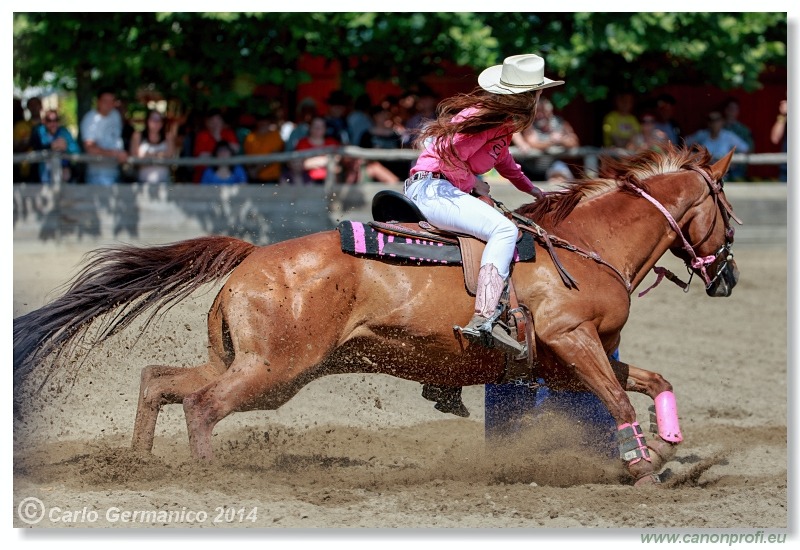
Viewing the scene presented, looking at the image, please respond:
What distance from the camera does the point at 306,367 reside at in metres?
5.44

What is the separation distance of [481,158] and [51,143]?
27.6 feet

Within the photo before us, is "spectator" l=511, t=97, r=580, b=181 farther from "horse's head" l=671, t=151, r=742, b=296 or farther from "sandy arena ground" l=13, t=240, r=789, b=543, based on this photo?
"horse's head" l=671, t=151, r=742, b=296

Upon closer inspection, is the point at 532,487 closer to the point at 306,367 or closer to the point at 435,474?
the point at 435,474

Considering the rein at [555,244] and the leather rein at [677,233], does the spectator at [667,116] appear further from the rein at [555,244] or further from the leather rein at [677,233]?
the rein at [555,244]

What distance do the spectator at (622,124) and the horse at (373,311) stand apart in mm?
7662

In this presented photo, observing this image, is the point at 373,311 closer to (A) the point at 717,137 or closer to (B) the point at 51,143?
(B) the point at 51,143

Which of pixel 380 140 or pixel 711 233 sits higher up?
pixel 711 233

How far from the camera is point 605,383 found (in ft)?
17.9

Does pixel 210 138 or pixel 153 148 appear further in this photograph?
pixel 210 138

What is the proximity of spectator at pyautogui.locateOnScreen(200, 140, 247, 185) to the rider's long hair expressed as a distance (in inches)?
299

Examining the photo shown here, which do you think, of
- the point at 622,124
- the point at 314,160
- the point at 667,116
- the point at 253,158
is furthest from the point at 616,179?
the point at 667,116

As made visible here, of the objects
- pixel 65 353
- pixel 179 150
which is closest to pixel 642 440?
pixel 65 353

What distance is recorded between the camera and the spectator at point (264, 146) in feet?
42.2

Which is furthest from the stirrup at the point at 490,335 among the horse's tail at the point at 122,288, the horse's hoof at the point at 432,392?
the horse's tail at the point at 122,288
